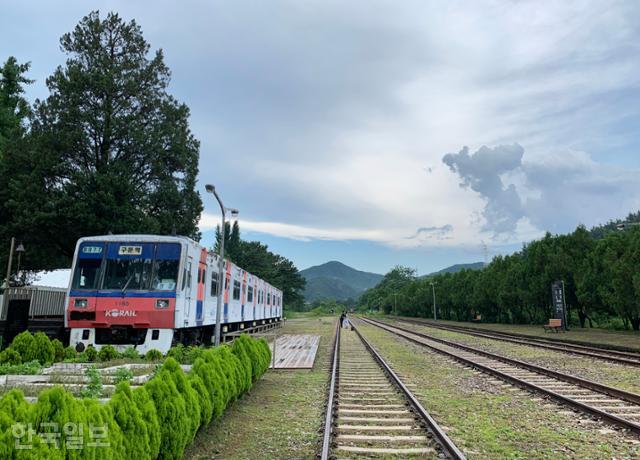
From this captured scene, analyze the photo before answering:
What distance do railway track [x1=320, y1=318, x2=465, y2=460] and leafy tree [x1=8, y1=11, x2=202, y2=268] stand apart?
1410 cm

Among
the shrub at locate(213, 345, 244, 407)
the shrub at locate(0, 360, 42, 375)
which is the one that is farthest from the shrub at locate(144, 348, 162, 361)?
the shrub at locate(213, 345, 244, 407)

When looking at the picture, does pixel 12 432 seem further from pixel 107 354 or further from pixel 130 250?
pixel 130 250

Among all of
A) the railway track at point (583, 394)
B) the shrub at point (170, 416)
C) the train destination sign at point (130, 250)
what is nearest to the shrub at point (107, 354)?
the train destination sign at point (130, 250)

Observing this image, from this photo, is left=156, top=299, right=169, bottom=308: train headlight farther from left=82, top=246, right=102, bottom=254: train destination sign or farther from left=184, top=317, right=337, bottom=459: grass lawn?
left=184, top=317, right=337, bottom=459: grass lawn

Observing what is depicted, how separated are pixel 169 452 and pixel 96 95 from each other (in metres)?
21.6

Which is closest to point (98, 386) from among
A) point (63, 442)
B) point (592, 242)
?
point (63, 442)

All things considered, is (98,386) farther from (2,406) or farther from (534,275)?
(534,275)

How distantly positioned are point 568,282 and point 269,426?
32.3 metres

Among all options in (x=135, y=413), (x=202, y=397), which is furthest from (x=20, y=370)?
(x=135, y=413)

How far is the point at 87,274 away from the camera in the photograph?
39.0 ft

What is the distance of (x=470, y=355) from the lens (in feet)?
54.0

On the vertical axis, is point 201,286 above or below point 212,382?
above

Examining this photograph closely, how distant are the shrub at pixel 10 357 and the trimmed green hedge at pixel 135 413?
15.4 feet

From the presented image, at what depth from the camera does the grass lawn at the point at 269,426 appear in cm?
551
